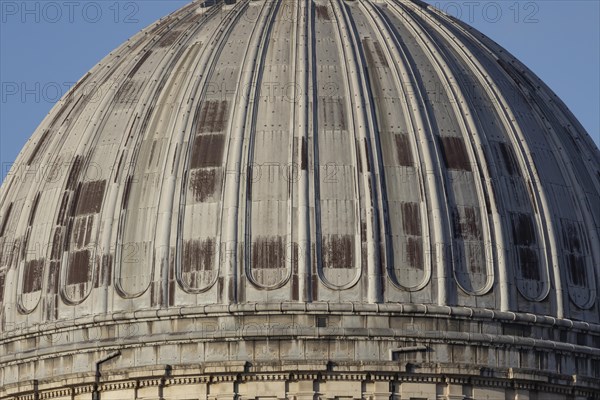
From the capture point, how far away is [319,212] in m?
82.8

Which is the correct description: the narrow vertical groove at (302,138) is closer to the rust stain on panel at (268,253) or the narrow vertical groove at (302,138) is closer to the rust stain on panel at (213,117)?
the rust stain on panel at (268,253)

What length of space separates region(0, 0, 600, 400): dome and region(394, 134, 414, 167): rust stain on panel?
0.06 m

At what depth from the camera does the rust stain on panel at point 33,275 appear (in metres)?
85.5

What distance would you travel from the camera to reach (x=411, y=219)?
83.2m

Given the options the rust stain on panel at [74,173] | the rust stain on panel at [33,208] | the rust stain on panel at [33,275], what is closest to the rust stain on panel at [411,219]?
the rust stain on panel at [74,173]

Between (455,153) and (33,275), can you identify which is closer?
(455,153)

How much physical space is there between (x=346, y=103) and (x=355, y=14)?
555cm

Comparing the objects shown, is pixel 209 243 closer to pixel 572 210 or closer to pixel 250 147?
pixel 250 147

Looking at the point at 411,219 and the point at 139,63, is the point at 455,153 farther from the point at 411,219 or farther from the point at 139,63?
the point at 139,63

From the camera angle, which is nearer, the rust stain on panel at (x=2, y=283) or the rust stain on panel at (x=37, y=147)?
the rust stain on panel at (x=2, y=283)

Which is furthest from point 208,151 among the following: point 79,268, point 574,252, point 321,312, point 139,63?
point 574,252

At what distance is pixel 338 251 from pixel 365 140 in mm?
3633

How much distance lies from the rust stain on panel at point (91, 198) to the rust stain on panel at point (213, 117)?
3.29m

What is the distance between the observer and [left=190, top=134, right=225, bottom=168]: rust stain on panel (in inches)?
3312
